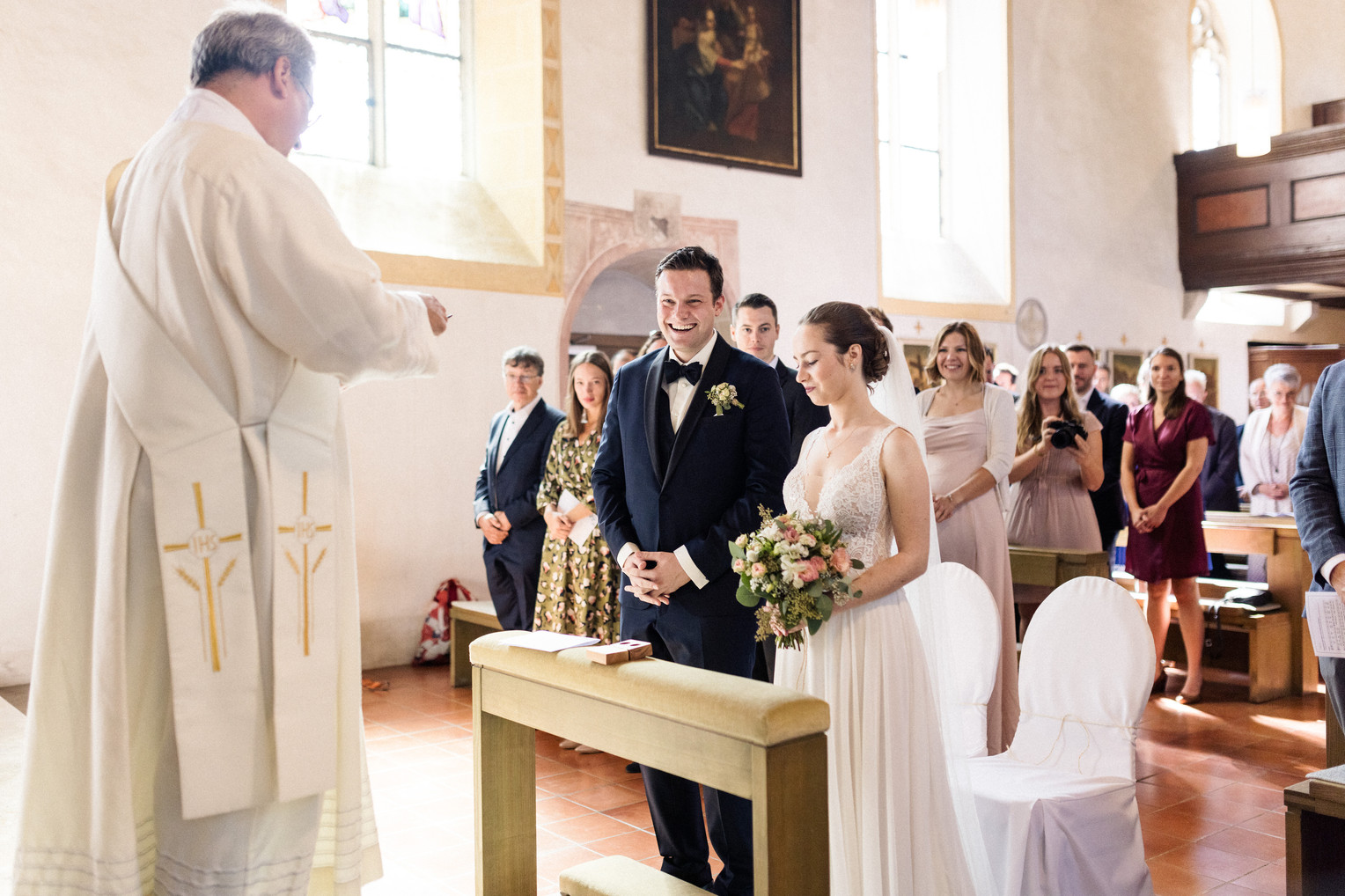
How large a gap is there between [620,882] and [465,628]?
191 inches

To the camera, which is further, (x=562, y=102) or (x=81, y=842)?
(x=562, y=102)

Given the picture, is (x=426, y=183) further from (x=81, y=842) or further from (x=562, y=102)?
(x=81, y=842)

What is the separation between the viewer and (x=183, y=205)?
1802mm

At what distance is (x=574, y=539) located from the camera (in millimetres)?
5531

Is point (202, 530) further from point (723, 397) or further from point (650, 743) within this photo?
point (723, 397)

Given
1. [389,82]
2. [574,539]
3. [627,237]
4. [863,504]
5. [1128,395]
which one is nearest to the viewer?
[863,504]

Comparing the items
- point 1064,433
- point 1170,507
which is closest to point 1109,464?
point 1170,507

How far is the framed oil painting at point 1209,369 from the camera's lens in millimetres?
14725

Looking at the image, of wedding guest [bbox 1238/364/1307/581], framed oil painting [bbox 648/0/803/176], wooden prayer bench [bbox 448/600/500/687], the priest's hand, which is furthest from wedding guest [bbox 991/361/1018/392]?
the priest's hand

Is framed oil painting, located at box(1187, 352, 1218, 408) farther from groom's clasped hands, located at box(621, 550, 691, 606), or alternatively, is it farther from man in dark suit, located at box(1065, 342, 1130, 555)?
groom's clasped hands, located at box(621, 550, 691, 606)

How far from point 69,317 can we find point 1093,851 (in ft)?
20.3

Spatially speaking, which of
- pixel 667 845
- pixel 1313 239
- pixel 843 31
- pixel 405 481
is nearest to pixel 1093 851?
pixel 667 845

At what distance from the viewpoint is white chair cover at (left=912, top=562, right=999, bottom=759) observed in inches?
135

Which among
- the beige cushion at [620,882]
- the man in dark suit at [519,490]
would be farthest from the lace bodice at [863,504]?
the man in dark suit at [519,490]
